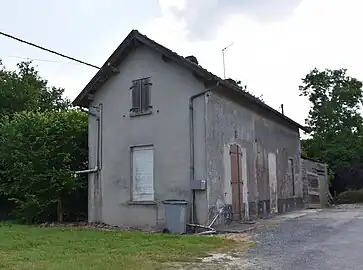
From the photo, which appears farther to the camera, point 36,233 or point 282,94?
point 282,94

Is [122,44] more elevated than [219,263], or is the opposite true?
[122,44]

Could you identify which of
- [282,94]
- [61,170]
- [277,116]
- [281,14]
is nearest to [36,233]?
[61,170]

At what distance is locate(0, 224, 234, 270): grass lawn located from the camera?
7.57 m

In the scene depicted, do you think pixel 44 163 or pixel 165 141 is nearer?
pixel 165 141

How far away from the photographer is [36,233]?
12.2 meters

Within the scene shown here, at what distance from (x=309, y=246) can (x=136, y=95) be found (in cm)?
756

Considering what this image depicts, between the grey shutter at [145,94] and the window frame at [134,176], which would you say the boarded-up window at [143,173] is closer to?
the window frame at [134,176]

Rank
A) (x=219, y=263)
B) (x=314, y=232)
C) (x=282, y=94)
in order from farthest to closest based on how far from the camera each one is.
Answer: (x=282, y=94) → (x=314, y=232) → (x=219, y=263)

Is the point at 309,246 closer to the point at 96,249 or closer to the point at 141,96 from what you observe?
the point at 96,249

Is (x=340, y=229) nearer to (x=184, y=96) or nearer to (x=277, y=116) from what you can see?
(x=184, y=96)

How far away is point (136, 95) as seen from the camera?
576 inches

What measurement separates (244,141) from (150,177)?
361 cm

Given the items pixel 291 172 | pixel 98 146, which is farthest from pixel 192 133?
pixel 291 172

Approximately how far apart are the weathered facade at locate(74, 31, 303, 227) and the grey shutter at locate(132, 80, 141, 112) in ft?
0.16
